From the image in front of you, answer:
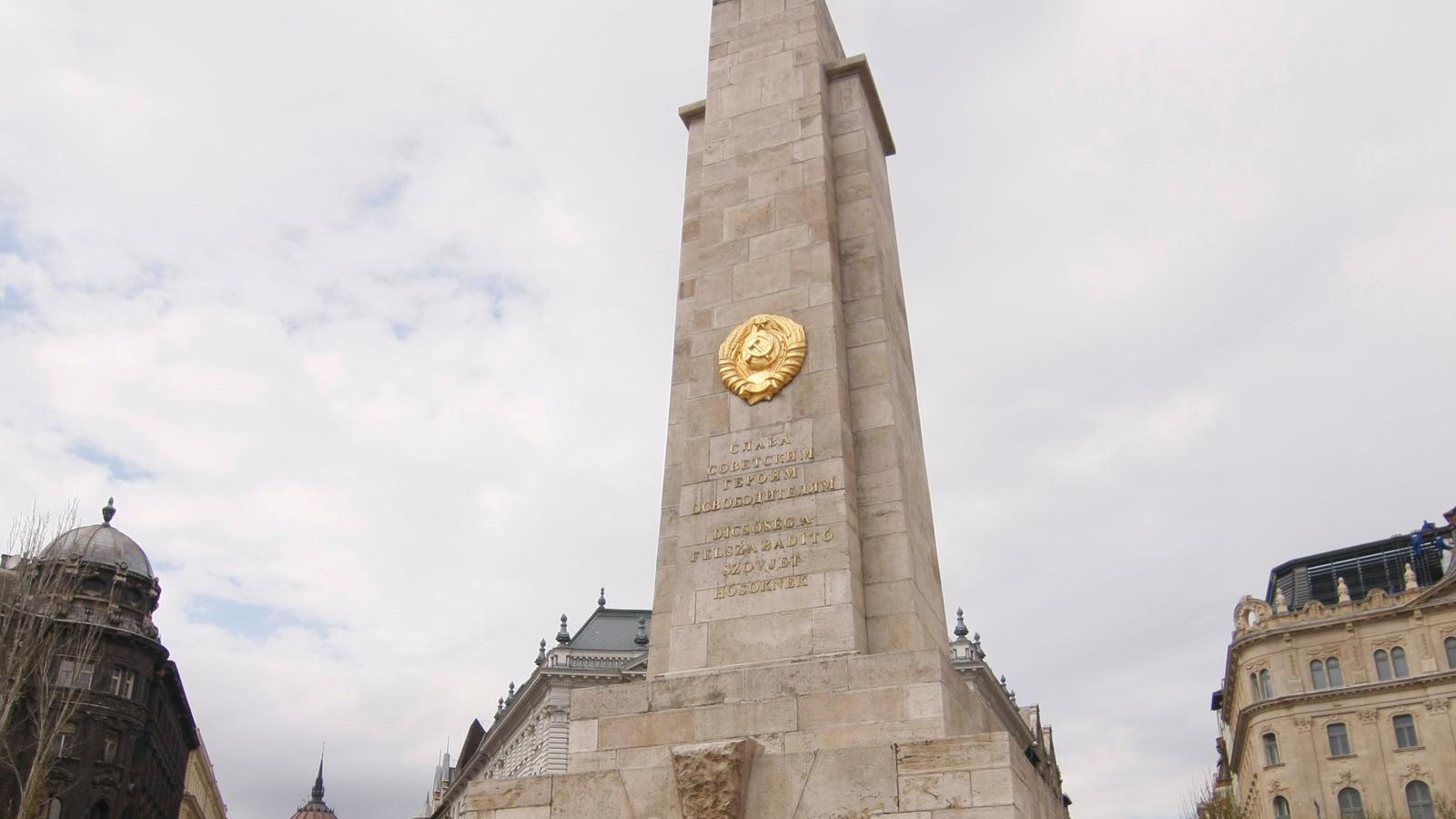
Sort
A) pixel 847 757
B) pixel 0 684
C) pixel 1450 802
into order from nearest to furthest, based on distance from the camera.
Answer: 1. pixel 847 757
2. pixel 0 684
3. pixel 1450 802

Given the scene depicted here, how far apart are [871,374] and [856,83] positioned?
546 cm

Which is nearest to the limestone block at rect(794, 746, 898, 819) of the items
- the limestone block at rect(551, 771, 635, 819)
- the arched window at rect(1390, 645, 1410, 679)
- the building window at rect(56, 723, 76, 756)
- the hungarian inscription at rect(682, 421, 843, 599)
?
the limestone block at rect(551, 771, 635, 819)

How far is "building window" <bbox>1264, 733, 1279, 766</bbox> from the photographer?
2574 inches

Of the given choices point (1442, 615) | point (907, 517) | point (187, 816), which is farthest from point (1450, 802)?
point (187, 816)

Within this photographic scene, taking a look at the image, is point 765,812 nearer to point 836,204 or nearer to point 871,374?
point 871,374

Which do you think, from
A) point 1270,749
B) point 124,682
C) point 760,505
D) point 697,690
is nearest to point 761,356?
point 760,505

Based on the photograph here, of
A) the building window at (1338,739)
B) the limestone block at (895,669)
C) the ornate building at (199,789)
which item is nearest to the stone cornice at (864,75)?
the limestone block at (895,669)

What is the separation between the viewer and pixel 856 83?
61.5 ft

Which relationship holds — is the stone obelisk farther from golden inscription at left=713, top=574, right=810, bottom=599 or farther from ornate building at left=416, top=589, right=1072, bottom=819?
ornate building at left=416, top=589, right=1072, bottom=819

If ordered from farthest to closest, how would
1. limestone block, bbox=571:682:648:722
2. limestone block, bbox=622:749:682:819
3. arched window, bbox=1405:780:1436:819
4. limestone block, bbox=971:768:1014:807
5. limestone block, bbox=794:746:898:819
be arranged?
arched window, bbox=1405:780:1436:819, limestone block, bbox=571:682:648:722, limestone block, bbox=622:749:682:819, limestone block, bbox=794:746:898:819, limestone block, bbox=971:768:1014:807

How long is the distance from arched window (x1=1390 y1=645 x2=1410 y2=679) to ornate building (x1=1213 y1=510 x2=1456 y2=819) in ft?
0.18

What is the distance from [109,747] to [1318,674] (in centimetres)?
6238

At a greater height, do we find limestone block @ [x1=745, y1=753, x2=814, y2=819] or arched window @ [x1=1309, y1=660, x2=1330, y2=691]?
arched window @ [x1=1309, y1=660, x2=1330, y2=691]

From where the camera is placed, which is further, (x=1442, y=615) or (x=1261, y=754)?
(x=1261, y=754)
